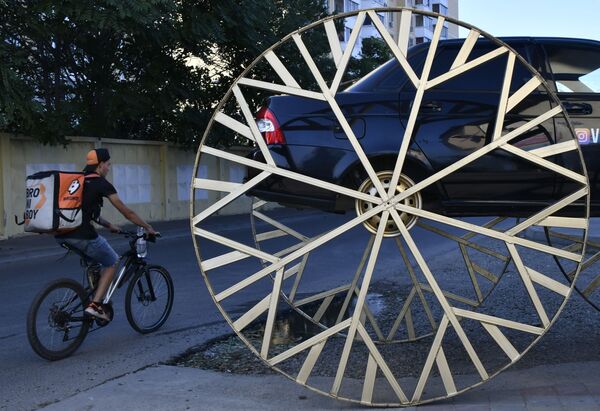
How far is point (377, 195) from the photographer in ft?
16.7

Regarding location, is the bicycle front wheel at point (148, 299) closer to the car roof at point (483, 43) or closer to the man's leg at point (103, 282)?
the man's leg at point (103, 282)

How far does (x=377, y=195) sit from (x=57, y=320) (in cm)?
316

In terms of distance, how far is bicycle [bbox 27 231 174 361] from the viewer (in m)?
6.12

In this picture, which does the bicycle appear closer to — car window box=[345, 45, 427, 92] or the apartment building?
car window box=[345, 45, 427, 92]

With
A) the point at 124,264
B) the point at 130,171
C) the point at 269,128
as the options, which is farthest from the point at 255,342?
the point at 130,171

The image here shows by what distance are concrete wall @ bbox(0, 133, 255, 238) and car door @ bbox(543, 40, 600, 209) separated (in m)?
14.2

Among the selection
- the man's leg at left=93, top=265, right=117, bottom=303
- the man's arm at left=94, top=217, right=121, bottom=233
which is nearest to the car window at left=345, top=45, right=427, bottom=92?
the man's arm at left=94, top=217, right=121, bottom=233

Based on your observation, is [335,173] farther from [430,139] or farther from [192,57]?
[192,57]

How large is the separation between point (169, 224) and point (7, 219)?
5.80 metres

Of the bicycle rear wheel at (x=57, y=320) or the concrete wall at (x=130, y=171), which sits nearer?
the bicycle rear wheel at (x=57, y=320)

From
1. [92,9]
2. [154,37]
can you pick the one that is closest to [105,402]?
[92,9]

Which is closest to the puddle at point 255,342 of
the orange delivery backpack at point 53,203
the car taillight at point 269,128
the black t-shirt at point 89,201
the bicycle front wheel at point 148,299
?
the bicycle front wheel at point 148,299

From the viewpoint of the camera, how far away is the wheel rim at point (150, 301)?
7121mm

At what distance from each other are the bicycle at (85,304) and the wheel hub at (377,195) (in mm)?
2669
